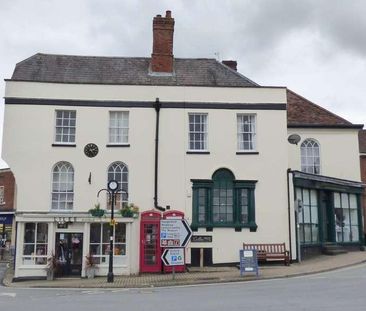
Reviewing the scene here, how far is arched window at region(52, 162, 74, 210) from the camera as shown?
24375 millimetres

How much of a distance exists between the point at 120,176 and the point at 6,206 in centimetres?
2263

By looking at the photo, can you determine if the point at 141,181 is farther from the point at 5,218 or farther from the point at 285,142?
the point at 5,218

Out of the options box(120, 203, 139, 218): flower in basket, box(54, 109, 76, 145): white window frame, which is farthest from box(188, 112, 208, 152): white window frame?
box(54, 109, 76, 145): white window frame

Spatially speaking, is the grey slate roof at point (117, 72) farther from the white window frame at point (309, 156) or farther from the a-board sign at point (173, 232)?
the a-board sign at point (173, 232)

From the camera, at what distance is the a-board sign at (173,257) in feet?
68.4

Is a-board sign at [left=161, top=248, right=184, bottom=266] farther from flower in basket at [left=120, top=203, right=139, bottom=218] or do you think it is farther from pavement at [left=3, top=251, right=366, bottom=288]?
flower in basket at [left=120, top=203, right=139, bottom=218]

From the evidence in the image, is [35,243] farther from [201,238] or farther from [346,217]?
[346,217]

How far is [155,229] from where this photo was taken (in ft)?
78.3

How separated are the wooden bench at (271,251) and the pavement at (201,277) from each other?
0.34 m

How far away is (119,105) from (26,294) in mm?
10786

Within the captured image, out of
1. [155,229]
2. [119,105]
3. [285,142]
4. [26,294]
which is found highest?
[119,105]

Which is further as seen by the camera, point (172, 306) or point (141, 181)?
point (141, 181)

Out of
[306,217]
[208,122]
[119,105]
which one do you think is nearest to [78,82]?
[119,105]

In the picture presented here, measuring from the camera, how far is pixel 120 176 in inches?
972
